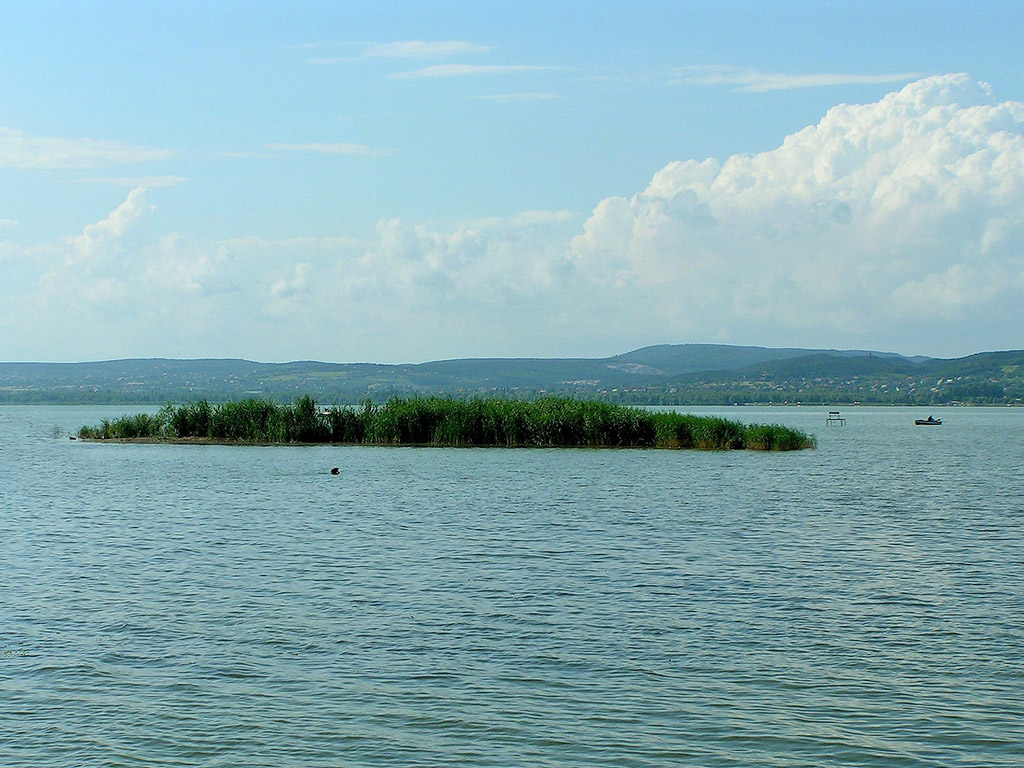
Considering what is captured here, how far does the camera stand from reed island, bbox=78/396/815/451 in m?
75.5

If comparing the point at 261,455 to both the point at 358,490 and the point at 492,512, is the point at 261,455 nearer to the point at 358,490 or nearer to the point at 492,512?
the point at 358,490

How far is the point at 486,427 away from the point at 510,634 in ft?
187

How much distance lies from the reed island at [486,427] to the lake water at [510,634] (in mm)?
34575

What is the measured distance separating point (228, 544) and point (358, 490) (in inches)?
689

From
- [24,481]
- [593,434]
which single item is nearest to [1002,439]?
[593,434]

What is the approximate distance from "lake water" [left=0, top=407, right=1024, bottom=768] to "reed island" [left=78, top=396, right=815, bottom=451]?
34575 millimetres

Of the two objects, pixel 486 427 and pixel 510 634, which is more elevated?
pixel 486 427

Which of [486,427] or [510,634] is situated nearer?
[510,634]

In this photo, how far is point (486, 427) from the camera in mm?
→ 75875

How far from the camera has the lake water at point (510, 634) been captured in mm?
13508

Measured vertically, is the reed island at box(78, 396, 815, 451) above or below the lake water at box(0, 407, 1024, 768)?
above

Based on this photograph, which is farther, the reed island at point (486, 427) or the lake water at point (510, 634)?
the reed island at point (486, 427)

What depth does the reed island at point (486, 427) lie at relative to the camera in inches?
2972

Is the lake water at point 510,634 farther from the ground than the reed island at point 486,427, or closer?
closer
